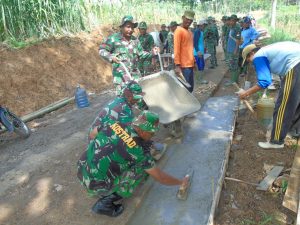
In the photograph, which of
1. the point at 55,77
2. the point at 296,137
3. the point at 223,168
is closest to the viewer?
the point at 223,168

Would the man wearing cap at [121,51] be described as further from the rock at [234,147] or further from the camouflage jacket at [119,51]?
the rock at [234,147]

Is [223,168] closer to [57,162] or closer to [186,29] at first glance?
[57,162]

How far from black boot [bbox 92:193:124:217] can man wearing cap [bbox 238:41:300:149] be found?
2.20 metres

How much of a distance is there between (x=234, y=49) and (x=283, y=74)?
4501 millimetres

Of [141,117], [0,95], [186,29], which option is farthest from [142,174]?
[0,95]

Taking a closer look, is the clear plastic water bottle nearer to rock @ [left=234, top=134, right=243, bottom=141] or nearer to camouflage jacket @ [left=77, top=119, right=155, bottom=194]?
rock @ [left=234, top=134, right=243, bottom=141]

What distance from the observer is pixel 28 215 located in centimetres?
336

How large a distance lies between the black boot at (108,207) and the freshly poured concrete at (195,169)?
21 cm

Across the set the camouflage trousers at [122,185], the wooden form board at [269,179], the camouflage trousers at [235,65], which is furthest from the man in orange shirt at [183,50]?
the camouflage trousers at [122,185]

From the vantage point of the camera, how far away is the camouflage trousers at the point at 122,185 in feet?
9.65

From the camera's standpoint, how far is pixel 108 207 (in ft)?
10.2

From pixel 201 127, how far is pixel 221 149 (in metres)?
0.97

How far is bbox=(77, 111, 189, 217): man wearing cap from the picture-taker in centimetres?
269

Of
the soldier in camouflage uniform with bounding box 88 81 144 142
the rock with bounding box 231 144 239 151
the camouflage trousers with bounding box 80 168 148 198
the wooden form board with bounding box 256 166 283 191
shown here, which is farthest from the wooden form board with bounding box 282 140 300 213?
the soldier in camouflage uniform with bounding box 88 81 144 142
